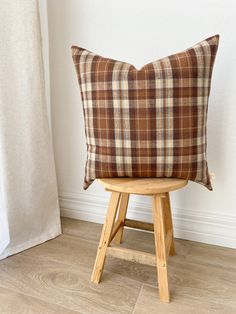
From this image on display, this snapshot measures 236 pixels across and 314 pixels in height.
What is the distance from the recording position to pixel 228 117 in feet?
3.88

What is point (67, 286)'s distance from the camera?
3.38 feet

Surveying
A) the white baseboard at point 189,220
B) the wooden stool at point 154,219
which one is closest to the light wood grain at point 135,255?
the wooden stool at point 154,219

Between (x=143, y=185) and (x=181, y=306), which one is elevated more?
(x=143, y=185)

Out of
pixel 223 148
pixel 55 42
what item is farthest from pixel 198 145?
pixel 55 42

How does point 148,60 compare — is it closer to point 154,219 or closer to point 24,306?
point 154,219

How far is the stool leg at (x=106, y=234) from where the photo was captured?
0.97 meters

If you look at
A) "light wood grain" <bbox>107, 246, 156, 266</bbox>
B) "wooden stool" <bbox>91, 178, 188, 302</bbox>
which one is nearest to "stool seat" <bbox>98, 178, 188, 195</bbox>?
"wooden stool" <bbox>91, 178, 188, 302</bbox>

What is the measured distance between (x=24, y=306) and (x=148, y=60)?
1070mm

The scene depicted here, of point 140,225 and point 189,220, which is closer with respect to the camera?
point 140,225

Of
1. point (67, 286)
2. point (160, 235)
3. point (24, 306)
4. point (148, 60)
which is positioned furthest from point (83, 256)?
point (148, 60)

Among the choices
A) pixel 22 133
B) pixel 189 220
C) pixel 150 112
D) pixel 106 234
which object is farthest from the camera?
pixel 189 220

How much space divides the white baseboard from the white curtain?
0.87 feet

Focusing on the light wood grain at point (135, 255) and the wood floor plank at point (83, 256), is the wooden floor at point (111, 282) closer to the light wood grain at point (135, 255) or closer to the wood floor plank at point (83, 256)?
the wood floor plank at point (83, 256)

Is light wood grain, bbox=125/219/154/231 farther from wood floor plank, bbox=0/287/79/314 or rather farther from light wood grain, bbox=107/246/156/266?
wood floor plank, bbox=0/287/79/314
